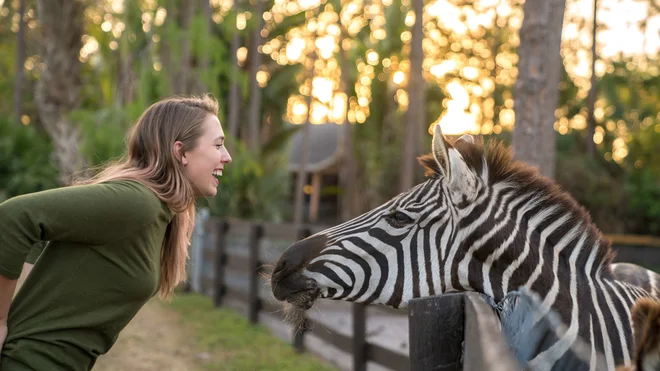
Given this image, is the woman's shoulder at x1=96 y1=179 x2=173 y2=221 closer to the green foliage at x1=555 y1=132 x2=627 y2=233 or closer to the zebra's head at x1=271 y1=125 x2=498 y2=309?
the zebra's head at x1=271 y1=125 x2=498 y2=309

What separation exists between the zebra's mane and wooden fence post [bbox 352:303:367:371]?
4.18 m

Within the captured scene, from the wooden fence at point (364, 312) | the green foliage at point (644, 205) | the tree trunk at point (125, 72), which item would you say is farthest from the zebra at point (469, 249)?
the green foliage at point (644, 205)

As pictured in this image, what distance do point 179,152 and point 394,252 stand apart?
2.79 feet

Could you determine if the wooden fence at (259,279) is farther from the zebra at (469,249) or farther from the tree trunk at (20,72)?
the tree trunk at (20,72)

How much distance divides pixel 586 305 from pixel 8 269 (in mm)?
1885

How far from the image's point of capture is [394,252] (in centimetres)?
287

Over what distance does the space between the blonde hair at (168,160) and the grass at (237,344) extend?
509cm

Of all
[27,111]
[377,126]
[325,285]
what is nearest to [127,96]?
[377,126]

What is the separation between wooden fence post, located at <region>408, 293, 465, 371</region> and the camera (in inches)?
94.5

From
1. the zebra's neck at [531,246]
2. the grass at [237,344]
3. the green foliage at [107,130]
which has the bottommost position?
the grass at [237,344]

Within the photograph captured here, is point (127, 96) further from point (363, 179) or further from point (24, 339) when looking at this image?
point (24, 339)

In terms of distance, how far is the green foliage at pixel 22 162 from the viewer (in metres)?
20.8

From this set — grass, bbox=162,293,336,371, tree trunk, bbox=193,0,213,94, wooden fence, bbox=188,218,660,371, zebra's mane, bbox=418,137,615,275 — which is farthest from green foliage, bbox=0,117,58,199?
zebra's mane, bbox=418,137,615,275

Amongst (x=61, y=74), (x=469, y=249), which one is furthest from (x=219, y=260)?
(x=61, y=74)
